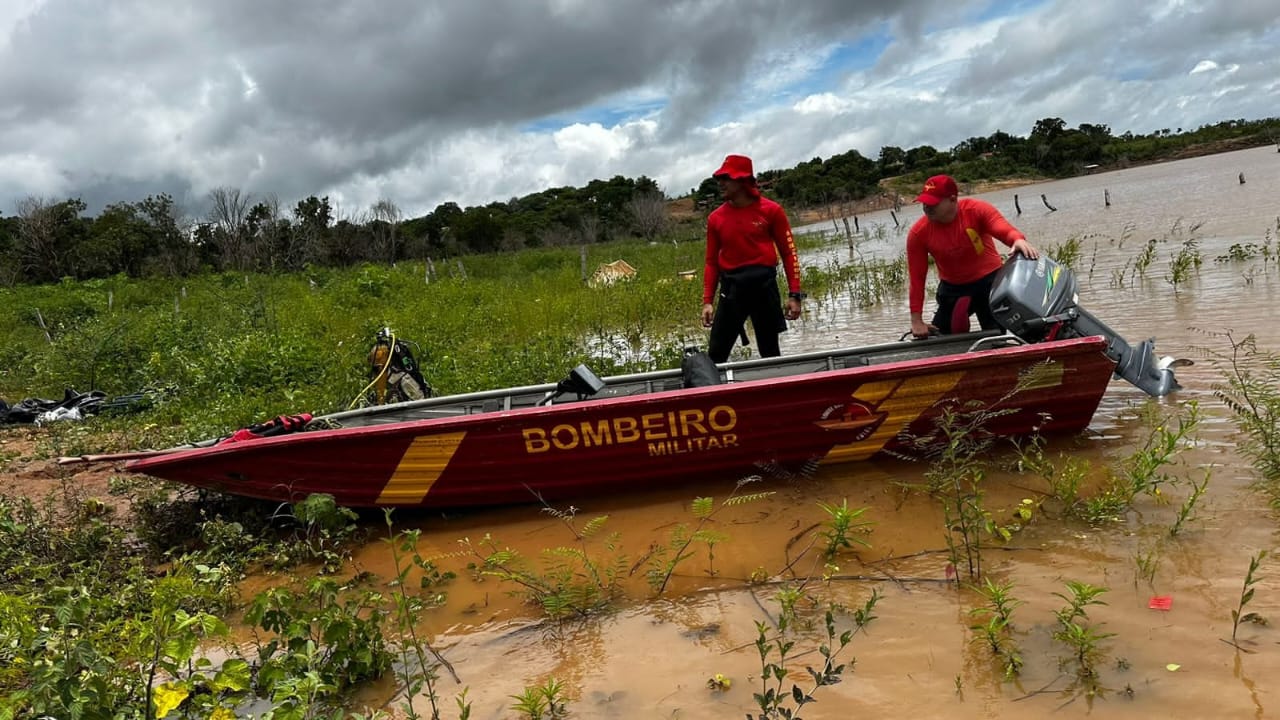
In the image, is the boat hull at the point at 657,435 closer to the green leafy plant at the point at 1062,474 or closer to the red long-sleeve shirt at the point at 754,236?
the green leafy plant at the point at 1062,474

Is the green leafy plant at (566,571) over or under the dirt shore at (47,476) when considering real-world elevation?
under

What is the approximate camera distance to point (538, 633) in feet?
9.83

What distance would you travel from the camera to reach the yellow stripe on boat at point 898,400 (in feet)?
12.9

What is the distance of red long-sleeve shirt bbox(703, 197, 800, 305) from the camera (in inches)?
197

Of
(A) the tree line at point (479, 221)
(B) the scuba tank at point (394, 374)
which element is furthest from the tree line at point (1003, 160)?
(B) the scuba tank at point (394, 374)

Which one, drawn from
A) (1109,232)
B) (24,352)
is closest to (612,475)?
(24,352)

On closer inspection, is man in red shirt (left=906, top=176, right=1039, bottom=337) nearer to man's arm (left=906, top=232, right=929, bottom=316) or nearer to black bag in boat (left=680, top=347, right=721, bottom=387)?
man's arm (left=906, top=232, right=929, bottom=316)

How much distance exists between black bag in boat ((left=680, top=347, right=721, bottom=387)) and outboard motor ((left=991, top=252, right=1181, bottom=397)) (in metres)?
1.77

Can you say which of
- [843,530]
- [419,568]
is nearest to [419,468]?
Answer: [419,568]

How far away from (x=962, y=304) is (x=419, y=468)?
11.9 feet

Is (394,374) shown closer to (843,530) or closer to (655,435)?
(655,435)

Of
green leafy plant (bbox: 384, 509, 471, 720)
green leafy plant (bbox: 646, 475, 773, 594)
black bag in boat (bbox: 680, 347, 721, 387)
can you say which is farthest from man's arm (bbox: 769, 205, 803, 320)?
green leafy plant (bbox: 384, 509, 471, 720)

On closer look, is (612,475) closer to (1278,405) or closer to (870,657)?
(870,657)

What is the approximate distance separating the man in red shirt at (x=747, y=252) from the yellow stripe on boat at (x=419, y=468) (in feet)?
6.59
